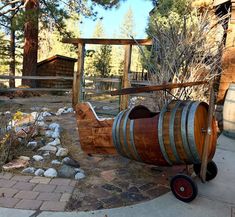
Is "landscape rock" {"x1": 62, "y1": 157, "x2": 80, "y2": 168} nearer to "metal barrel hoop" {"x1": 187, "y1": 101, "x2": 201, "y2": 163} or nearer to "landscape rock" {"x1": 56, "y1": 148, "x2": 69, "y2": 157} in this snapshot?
"landscape rock" {"x1": 56, "y1": 148, "x2": 69, "y2": 157}

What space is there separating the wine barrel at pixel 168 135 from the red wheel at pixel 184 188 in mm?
153

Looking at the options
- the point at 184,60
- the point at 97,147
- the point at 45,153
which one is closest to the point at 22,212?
the point at 97,147

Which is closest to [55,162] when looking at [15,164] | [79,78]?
[15,164]

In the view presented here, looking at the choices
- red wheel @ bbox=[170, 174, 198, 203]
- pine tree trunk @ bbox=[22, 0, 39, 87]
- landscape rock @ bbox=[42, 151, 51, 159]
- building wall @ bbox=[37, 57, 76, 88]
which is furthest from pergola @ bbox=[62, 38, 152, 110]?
building wall @ bbox=[37, 57, 76, 88]

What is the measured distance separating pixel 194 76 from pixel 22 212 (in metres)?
2.66

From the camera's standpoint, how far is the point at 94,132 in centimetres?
308

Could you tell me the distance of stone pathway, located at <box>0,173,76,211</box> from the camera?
2361 mm

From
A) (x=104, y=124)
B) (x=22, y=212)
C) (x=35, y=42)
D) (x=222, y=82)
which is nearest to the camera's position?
(x=22, y=212)

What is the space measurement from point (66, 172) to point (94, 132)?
19.8 inches

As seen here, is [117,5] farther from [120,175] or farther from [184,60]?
[120,175]

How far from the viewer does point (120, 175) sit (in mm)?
3107

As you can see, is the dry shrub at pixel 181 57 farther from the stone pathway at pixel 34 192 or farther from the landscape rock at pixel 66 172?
the stone pathway at pixel 34 192

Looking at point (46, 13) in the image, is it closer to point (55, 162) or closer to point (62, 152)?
point (62, 152)

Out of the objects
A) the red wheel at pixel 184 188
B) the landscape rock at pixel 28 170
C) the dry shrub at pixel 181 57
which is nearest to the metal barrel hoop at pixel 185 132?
the red wheel at pixel 184 188
